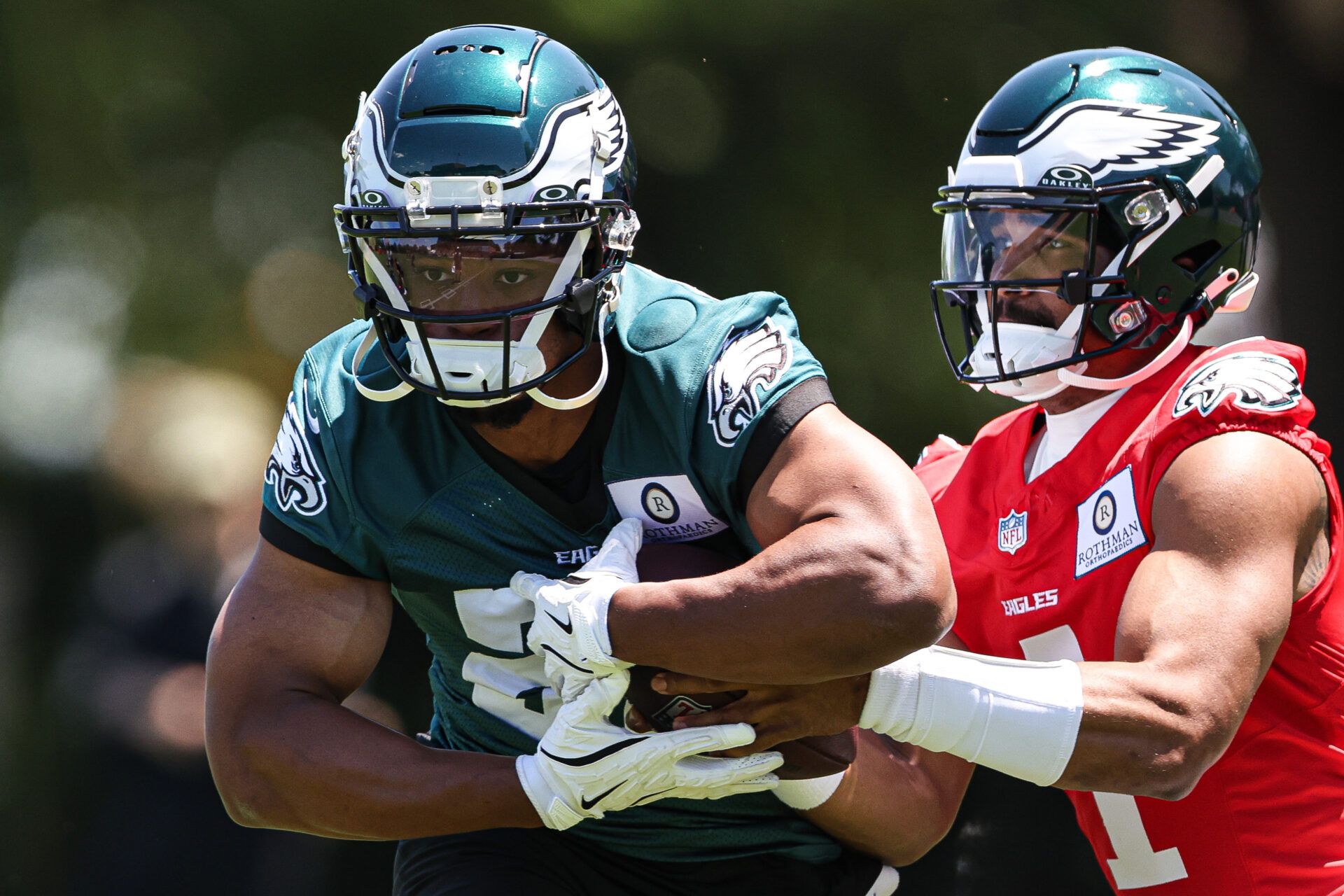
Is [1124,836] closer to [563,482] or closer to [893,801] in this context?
[893,801]

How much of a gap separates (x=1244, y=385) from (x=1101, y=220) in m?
0.48

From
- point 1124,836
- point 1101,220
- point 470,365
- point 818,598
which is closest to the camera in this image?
point 818,598

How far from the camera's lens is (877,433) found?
3.90 meters

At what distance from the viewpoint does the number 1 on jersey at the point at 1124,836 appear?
243 centimetres

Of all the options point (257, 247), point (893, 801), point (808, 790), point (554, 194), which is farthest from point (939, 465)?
point (257, 247)

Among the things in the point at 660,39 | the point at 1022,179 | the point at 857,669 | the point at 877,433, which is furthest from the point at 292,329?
the point at 857,669

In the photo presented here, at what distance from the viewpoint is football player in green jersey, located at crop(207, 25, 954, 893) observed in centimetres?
210

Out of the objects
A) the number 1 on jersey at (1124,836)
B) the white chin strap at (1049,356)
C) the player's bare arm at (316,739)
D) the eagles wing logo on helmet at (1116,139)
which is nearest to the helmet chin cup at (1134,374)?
the white chin strap at (1049,356)

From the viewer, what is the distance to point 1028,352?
2.58 m

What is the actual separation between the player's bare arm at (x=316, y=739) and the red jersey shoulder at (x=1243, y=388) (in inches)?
49.8

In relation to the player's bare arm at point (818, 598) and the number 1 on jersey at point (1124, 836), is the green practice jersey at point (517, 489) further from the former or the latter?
the number 1 on jersey at point (1124, 836)

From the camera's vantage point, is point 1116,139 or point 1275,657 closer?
point 1275,657

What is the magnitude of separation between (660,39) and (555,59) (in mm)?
1570

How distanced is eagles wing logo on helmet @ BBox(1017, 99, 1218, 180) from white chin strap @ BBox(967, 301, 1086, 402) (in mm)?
284
